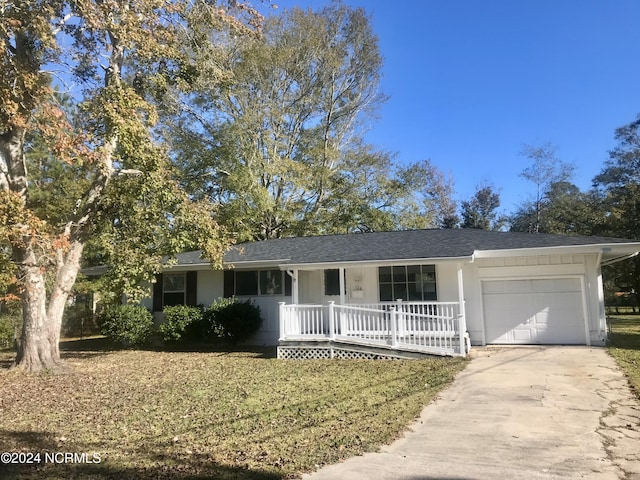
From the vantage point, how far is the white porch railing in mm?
12047

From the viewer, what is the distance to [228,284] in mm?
16703

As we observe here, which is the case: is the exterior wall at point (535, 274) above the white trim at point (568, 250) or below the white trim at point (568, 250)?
below

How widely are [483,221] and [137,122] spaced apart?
3272 centimetres

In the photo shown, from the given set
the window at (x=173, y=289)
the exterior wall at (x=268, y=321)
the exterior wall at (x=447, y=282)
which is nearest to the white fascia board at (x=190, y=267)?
the window at (x=173, y=289)

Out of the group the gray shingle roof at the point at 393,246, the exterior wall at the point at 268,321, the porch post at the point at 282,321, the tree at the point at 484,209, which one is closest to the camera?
the gray shingle roof at the point at 393,246

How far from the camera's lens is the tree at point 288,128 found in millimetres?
23844

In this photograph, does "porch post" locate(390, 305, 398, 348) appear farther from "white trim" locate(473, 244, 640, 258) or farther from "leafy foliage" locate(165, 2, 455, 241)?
"leafy foliage" locate(165, 2, 455, 241)

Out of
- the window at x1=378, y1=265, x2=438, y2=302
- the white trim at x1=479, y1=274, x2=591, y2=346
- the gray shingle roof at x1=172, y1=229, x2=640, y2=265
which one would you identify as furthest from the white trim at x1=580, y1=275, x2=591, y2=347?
the window at x1=378, y1=265, x2=438, y2=302

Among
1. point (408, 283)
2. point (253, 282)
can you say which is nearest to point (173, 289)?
point (253, 282)

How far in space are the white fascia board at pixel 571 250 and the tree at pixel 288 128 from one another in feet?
39.5

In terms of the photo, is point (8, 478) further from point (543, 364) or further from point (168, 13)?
point (168, 13)

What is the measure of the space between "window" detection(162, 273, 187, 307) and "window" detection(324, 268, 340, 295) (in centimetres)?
539

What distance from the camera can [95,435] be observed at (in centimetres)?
596

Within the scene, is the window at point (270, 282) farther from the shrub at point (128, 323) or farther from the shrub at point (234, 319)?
the shrub at point (128, 323)
